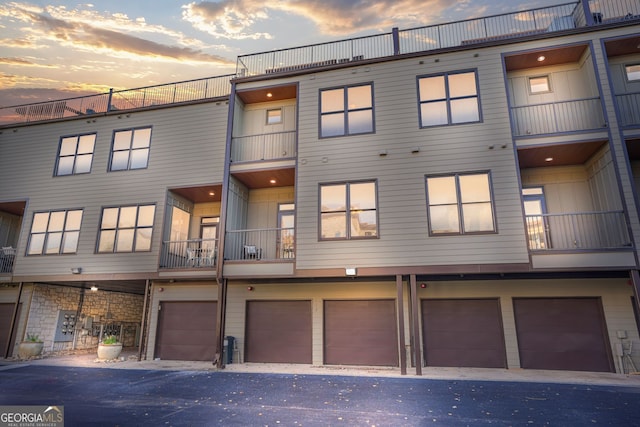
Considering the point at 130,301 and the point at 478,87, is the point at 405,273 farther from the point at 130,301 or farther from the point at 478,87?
the point at 130,301

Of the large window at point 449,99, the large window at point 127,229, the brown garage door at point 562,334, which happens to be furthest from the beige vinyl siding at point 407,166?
the large window at point 127,229

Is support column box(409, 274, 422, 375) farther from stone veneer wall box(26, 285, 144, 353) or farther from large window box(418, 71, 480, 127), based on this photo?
stone veneer wall box(26, 285, 144, 353)

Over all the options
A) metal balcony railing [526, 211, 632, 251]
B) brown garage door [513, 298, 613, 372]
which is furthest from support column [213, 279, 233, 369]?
metal balcony railing [526, 211, 632, 251]

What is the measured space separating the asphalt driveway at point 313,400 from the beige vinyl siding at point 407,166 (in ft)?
10.9

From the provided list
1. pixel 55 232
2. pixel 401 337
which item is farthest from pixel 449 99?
pixel 55 232

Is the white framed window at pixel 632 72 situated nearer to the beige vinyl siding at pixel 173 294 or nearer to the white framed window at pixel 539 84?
the white framed window at pixel 539 84

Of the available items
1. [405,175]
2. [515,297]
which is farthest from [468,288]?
[405,175]

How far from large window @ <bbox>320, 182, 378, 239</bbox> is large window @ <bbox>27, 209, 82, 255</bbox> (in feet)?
33.8

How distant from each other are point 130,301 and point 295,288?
1129cm

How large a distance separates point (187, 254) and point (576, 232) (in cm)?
1329

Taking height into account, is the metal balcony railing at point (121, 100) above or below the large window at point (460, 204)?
above

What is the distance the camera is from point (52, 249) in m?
13.7

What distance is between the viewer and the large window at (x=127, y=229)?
42.7 feet

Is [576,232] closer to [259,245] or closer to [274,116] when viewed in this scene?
[259,245]
